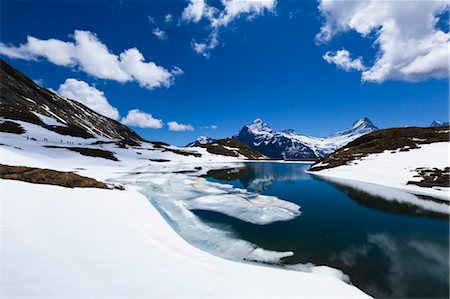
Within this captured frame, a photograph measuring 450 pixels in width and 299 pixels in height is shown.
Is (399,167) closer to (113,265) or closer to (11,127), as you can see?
(113,265)

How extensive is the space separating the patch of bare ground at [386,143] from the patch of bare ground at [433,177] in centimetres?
1981

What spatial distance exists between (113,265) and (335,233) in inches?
609

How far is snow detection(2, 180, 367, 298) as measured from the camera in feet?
27.8

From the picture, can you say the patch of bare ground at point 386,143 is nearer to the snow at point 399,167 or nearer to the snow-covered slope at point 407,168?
the snow-covered slope at point 407,168

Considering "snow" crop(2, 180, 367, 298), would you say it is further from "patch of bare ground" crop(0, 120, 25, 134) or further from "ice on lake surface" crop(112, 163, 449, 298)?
"patch of bare ground" crop(0, 120, 25, 134)

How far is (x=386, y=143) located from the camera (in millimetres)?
73625

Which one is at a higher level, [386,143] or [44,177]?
[386,143]

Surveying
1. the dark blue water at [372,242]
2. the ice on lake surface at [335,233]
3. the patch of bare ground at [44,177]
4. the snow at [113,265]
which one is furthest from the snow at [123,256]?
the patch of bare ground at [44,177]

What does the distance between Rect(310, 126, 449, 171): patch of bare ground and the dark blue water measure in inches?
1690

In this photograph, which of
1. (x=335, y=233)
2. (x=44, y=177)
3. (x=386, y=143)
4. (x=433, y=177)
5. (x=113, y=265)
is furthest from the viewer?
(x=386, y=143)

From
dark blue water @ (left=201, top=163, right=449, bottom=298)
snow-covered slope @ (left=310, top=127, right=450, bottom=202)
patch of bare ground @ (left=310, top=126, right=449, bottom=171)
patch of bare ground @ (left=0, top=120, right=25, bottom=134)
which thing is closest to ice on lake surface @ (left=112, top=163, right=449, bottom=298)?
dark blue water @ (left=201, top=163, right=449, bottom=298)

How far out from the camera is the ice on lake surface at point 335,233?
41.2 feet

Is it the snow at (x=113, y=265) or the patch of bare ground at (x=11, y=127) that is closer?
the snow at (x=113, y=265)

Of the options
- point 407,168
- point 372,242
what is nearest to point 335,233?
point 372,242
